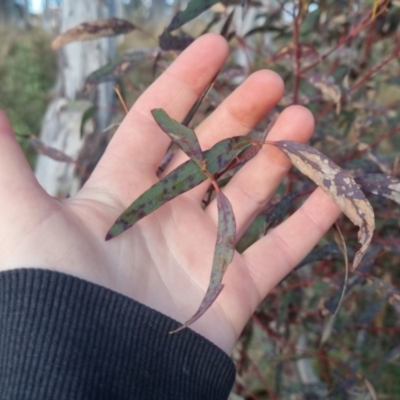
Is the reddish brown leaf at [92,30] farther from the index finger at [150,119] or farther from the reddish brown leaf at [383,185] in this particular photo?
the reddish brown leaf at [383,185]

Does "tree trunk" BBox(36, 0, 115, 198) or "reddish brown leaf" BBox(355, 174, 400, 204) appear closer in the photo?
"reddish brown leaf" BBox(355, 174, 400, 204)

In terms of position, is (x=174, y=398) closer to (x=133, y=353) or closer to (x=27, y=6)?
(x=133, y=353)

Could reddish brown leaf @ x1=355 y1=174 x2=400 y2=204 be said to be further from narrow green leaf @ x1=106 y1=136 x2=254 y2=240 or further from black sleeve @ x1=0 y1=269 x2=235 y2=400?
black sleeve @ x1=0 y1=269 x2=235 y2=400

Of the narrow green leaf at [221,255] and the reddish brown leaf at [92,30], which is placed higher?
the reddish brown leaf at [92,30]

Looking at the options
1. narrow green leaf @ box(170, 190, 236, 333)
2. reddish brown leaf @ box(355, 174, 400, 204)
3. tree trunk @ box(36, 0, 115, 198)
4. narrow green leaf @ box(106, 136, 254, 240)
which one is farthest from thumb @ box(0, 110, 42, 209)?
tree trunk @ box(36, 0, 115, 198)

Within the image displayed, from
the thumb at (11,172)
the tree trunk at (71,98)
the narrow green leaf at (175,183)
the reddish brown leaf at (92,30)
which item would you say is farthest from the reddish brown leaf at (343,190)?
the tree trunk at (71,98)

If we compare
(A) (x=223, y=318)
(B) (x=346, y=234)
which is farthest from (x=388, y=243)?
(A) (x=223, y=318)

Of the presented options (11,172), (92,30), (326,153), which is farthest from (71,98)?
(11,172)
